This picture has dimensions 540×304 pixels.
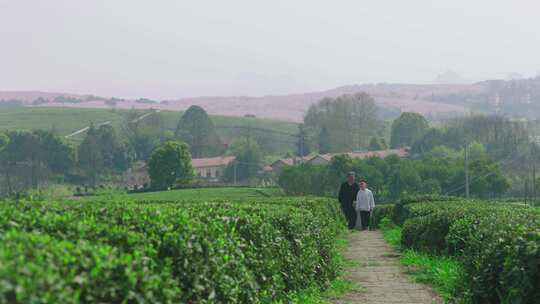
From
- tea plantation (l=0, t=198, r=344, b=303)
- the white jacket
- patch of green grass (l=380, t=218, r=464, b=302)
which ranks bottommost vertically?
the white jacket

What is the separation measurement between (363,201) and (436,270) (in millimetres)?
12859

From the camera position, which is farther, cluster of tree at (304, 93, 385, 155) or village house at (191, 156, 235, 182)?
cluster of tree at (304, 93, 385, 155)

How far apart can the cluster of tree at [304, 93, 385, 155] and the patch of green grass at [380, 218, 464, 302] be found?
146 metres

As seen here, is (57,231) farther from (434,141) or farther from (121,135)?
(121,135)

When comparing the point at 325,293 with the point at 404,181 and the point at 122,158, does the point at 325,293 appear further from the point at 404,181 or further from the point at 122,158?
the point at 122,158

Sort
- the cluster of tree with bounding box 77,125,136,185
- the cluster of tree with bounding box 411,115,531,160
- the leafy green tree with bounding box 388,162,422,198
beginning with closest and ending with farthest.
A: the leafy green tree with bounding box 388,162,422,198 → the cluster of tree with bounding box 77,125,136,185 → the cluster of tree with bounding box 411,115,531,160

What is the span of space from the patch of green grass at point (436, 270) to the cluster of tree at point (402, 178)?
6921 cm

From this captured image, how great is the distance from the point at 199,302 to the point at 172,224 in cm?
66

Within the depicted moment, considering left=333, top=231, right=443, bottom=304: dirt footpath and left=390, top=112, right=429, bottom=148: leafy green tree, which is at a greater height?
left=333, top=231, right=443, bottom=304: dirt footpath

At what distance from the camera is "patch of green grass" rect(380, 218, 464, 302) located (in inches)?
439

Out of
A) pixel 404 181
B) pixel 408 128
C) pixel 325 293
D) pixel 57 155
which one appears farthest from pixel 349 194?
pixel 408 128

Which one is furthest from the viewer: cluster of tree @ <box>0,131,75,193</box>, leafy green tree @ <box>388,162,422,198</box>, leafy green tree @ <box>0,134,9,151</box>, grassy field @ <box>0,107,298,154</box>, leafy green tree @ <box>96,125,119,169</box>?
grassy field @ <box>0,107,298,154</box>

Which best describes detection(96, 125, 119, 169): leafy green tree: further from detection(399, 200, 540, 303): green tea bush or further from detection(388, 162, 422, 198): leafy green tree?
detection(399, 200, 540, 303): green tea bush

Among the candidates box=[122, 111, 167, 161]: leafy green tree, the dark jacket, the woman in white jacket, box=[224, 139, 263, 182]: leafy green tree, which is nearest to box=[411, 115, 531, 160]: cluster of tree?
box=[224, 139, 263, 182]: leafy green tree
